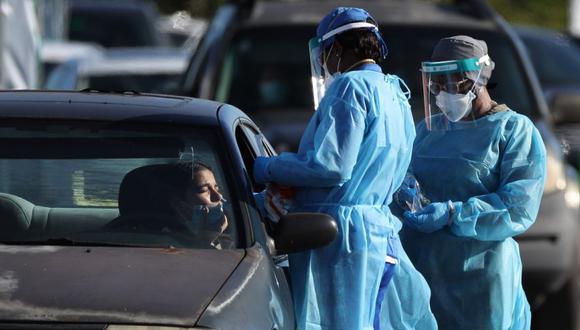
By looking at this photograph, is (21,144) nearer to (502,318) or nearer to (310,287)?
(310,287)

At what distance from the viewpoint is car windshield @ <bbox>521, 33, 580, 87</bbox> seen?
52.6 ft

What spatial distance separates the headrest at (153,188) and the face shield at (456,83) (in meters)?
0.98

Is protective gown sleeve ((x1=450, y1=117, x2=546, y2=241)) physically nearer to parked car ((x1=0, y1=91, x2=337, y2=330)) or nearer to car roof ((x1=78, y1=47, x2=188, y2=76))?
parked car ((x1=0, y1=91, x2=337, y2=330))

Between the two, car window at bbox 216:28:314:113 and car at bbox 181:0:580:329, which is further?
car window at bbox 216:28:314:113

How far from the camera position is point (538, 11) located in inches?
1277

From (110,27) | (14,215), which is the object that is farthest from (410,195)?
(110,27)

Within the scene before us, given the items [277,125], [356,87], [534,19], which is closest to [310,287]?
[356,87]

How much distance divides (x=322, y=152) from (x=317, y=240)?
1.05ft

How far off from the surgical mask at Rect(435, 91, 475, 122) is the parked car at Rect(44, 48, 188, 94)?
8.13m

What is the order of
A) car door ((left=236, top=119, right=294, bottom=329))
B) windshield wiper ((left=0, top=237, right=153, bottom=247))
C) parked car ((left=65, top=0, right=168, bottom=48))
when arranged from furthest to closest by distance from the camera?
1. parked car ((left=65, top=0, right=168, bottom=48))
2. windshield wiper ((left=0, top=237, right=153, bottom=247))
3. car door ((left=236, top=119, right=294, bottom=329))

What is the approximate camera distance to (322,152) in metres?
5.19

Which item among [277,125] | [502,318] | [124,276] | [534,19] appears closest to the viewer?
[124,276]

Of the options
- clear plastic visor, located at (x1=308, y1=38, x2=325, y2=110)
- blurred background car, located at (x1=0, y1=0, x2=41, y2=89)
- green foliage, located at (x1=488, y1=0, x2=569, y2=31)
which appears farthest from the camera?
green foliage, located at (x1=488, y1=0, x2=569, y2=31)

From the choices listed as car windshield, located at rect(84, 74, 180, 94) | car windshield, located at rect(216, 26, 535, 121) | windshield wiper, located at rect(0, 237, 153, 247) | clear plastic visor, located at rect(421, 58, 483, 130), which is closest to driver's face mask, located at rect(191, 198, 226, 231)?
windshield wiper, located at rect(0, 237, 153, 247)
